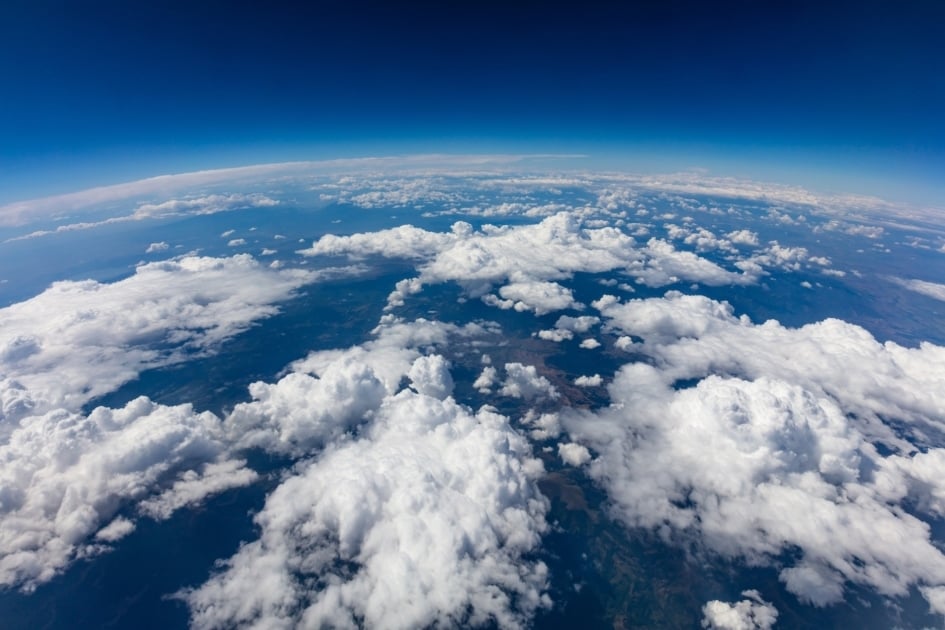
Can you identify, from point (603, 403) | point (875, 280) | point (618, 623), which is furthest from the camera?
point (875, 280)

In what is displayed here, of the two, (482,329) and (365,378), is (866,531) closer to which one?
(365,378)

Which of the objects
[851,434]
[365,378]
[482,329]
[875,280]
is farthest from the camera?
[875,280]

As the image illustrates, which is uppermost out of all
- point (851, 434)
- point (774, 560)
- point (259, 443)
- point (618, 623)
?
point (851, 434)

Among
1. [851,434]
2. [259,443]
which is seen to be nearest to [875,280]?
[851,434]

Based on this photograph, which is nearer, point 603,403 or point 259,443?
point 259,443

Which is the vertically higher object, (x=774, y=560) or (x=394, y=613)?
(x=394, y=613)

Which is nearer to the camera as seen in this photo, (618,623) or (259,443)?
(618,623)

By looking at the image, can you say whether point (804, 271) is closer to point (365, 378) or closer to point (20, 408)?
point (365, 378)

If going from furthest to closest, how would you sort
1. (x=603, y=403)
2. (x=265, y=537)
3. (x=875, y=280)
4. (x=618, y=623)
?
1. (x=875, y=280)
2. (x=603, y=403)
3. (x=265, y=537)
4. (x=618, y=623)

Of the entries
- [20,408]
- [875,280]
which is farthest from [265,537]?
[875,280]
